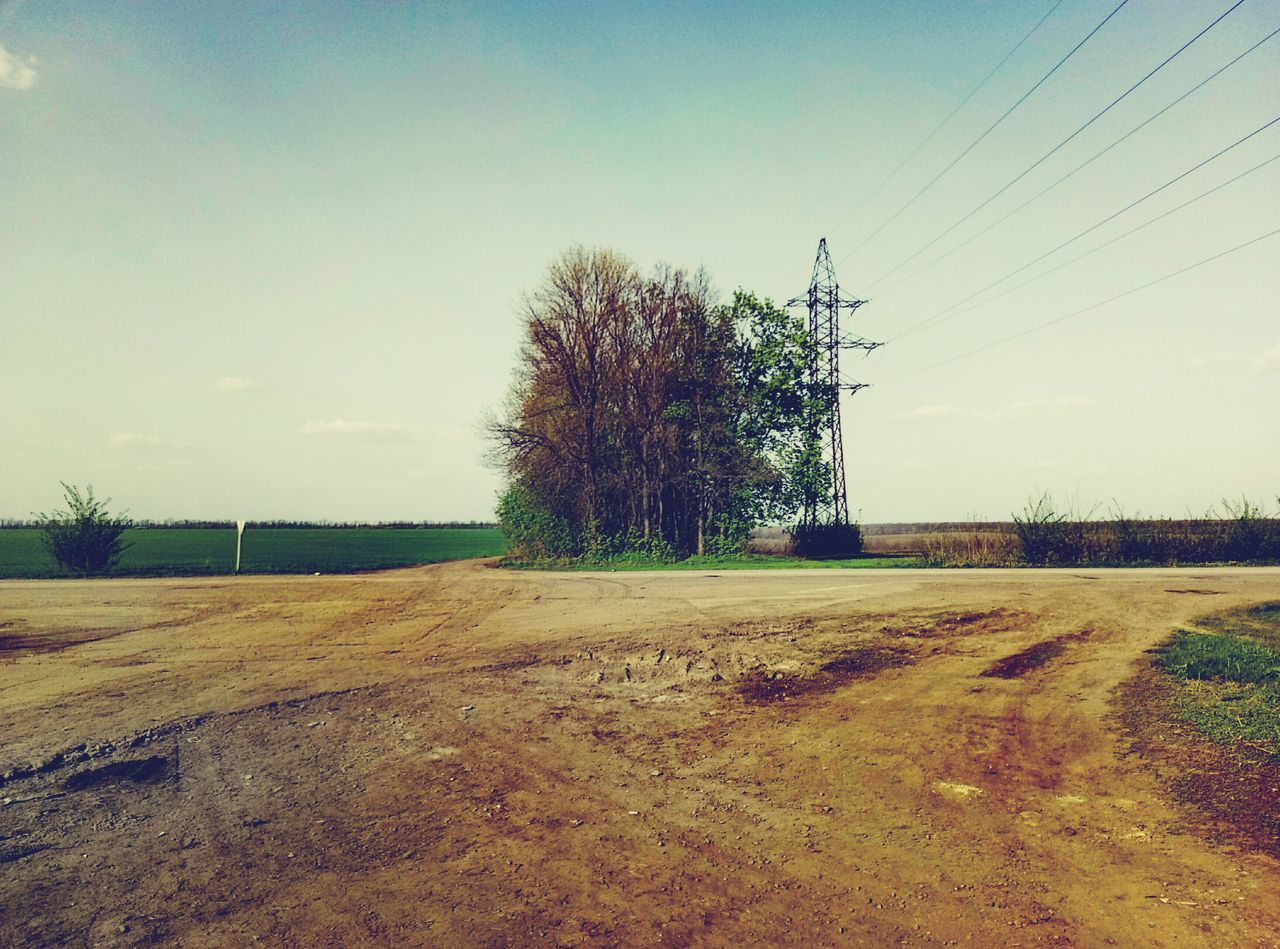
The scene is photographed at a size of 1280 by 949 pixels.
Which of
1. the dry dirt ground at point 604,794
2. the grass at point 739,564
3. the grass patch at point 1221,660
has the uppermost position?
the grass at point 739,564

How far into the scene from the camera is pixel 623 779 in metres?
6.08

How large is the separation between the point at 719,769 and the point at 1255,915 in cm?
363

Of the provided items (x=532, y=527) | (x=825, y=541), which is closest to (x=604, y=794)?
(x=825, y=541)

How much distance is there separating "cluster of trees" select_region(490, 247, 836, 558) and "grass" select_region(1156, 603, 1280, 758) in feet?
71.4

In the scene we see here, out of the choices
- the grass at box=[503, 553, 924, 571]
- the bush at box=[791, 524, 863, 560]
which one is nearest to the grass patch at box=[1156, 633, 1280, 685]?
the grass at box=[503, 553, 924, 571]

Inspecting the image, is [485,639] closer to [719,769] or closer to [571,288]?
[719,769]

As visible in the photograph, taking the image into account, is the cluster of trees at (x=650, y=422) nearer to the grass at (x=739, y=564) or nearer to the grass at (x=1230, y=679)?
the grass at (x=739, y=564)

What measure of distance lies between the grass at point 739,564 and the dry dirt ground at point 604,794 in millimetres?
13856

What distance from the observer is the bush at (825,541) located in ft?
102

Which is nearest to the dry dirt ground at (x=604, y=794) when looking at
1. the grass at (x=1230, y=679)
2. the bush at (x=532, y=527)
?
the grass at (x=1230, y=679)

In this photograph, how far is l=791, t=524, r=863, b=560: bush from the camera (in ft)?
102

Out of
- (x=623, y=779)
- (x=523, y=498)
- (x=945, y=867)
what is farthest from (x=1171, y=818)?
(x=523, y=498)

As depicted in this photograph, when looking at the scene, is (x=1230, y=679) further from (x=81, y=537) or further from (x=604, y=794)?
(x=81, y=537)

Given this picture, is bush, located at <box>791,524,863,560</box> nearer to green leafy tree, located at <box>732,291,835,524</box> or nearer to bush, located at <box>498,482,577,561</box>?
Result: green leafy tree, located at <box>732,291,835,524</box>
